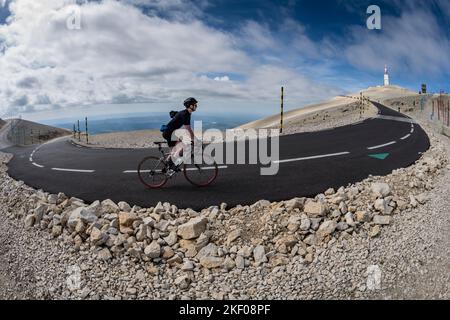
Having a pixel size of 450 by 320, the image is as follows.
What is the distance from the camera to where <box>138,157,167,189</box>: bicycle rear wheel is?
722 centimetres

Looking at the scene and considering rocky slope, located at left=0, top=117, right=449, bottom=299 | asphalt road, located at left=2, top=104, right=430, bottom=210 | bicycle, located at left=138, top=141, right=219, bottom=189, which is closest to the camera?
rocky slope, located at left=0, top=117, right=449, bottom=299

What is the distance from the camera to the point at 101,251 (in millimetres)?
4680

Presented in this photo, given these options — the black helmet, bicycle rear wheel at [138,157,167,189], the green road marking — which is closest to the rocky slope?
bicycle rear wheel at [138,157,167,189]

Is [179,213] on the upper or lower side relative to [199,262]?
upper

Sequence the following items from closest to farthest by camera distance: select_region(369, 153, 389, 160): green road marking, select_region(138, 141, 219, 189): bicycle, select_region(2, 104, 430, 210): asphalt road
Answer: select_region(2, 104, 430, 210): asphalt road → select_region(138, 141, 219, 189): bicycle → select_region(369, 153, 389, 160): green road marking

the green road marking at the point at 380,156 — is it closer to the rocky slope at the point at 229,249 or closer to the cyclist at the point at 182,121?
the rocky slope at the point at 229,249

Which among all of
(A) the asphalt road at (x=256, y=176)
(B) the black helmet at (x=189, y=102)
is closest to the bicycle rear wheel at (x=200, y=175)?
(A) the asphalt road at (x=256, y=176)

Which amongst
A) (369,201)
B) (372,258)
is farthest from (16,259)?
(369,201)

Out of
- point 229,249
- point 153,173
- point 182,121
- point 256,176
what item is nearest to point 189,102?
point 182,121

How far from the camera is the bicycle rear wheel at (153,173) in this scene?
7219 millimetres

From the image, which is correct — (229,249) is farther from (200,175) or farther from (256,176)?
(256,176)

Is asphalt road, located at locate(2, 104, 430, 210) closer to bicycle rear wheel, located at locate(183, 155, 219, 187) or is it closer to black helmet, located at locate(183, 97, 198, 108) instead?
bicycle rear wheel, located at locate(183, 155, 219, 187)

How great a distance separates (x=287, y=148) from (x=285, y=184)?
4.35 meters

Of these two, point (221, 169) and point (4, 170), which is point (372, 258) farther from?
point (4, 170)
